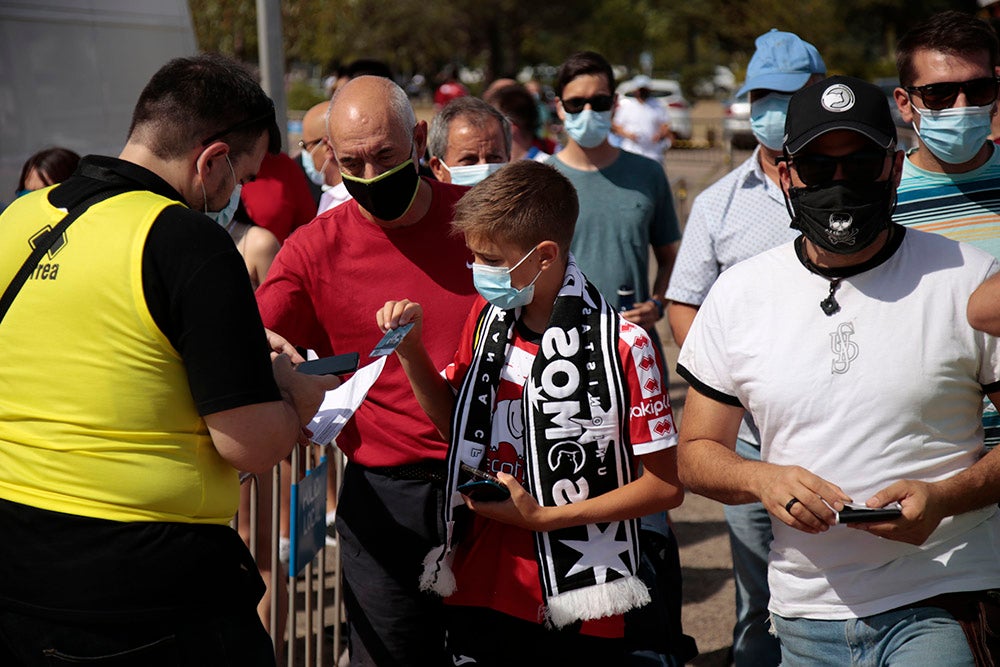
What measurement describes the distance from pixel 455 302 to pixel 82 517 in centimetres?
149

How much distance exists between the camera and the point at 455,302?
3.57 meters

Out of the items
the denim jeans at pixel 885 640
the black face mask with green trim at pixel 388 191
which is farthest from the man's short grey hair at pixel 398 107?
the denim jeans at pixel 885 640

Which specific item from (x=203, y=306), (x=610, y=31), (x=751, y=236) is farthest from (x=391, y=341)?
(x=610, y=31)

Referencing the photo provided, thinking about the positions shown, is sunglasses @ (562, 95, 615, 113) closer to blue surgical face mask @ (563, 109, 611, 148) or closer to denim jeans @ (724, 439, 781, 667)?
blue surgical face mask @ (563, 109, 611, 148)

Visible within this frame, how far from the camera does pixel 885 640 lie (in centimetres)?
252

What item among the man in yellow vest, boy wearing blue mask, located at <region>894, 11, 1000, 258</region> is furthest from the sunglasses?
the man in yellow vest

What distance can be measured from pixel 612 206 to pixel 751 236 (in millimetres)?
1278

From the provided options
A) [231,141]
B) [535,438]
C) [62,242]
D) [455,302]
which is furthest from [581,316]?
[62,242]

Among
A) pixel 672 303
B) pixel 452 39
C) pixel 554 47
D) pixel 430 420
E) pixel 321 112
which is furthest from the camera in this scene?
pixel 554 47

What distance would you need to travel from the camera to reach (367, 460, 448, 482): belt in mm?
3521

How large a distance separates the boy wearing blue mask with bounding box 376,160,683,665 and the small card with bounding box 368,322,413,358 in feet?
0.08

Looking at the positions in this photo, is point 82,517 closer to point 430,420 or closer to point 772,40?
point 430,420

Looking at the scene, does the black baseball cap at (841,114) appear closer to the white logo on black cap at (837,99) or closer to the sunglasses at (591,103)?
the white logo on black cap at (837,99)

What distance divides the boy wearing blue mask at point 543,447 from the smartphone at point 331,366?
0.19m
